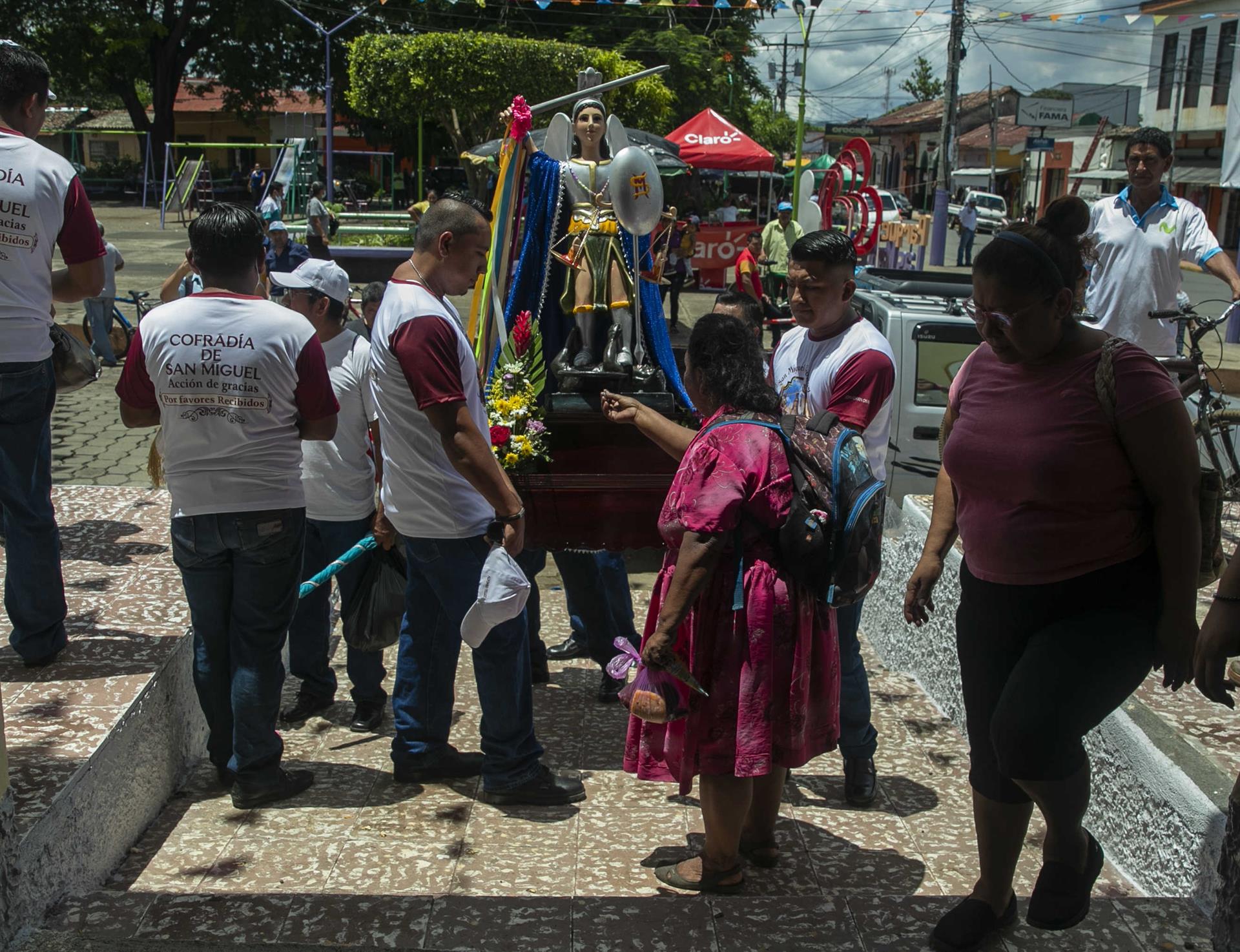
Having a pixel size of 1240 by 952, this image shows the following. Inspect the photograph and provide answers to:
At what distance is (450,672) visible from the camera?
3.78 metres

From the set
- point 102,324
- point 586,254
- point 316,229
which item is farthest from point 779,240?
point 586,254

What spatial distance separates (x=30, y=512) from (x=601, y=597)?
2.15 meters

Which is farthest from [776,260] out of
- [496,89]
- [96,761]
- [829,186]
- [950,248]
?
[950,248]

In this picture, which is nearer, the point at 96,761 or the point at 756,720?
the point at 756,720

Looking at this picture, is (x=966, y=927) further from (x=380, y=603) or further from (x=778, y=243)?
(x=778, y=243)

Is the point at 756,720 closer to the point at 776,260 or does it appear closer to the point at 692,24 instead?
the point at 776,260

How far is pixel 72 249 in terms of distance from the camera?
11.6 feet

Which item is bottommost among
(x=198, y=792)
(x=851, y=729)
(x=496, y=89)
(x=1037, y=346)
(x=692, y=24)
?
(x=198, y=792)

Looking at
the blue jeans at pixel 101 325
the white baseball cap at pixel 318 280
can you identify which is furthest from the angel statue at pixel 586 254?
the blue jeans at pixel 101 325

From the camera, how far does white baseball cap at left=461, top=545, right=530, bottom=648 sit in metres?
3.29

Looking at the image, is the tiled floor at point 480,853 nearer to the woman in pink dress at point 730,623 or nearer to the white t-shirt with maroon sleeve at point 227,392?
the woman in pink dress at point 730,623

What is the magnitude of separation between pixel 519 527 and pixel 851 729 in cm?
135

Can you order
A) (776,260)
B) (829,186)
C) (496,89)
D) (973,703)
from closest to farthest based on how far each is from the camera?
(973,703)
(829,186)
(776,260)
(496,89)

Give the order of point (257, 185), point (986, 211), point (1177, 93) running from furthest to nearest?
point (986, 211) → point (257, 185) → point (1177, 93)
